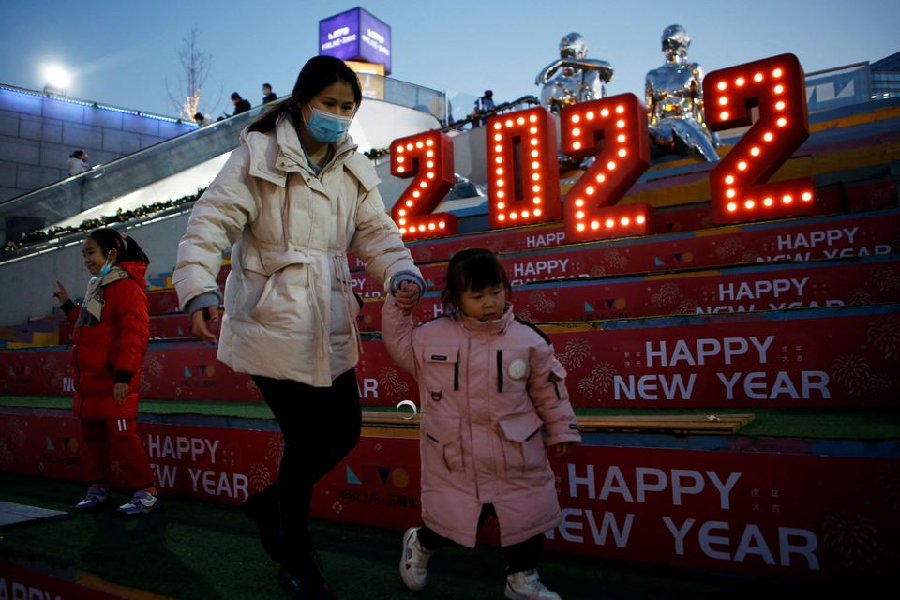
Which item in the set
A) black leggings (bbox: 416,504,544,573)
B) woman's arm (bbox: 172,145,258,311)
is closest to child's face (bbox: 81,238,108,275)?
woman's arm (bbox: 172,145,258,311)

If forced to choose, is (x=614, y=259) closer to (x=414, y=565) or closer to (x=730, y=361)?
(x=730, y=361)

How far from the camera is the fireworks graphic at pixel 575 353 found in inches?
104

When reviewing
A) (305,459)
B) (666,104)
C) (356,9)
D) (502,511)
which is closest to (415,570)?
(502,511)

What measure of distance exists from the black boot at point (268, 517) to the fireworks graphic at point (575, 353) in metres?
1.41

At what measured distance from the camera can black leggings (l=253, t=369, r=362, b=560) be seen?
1.66 meters

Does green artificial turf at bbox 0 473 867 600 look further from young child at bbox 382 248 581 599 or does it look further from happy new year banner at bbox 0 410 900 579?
young child at bbox 382 248 581 599

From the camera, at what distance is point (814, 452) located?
1.68 meters

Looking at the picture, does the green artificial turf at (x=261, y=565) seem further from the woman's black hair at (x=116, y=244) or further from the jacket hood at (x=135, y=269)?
the woman's black hair at (x=116, y=244)

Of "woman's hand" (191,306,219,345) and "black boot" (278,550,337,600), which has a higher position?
"woman's hand" (191,306,219,345)

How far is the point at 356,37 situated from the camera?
94.9 feet

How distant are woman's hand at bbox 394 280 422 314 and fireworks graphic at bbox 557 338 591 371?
110 cm

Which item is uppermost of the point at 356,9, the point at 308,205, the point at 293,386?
the point at 356,9

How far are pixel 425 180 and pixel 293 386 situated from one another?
17.2 feet

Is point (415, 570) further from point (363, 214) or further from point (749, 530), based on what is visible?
point (363, 214)
